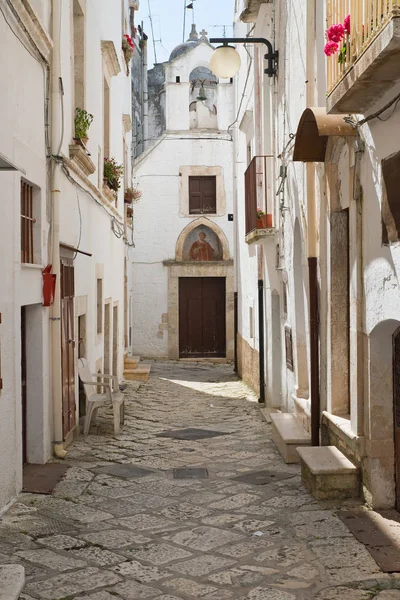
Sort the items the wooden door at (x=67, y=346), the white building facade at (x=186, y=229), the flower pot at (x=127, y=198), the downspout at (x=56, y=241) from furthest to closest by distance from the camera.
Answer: the white building facade at (x=186, y=229), the flower pot at (x=127, y=198), the wooden door at (x=67, y=346), the downspout at (x=56, y=241)

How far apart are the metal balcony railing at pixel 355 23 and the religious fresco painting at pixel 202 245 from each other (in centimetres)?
1664

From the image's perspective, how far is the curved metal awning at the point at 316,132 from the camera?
6672mm

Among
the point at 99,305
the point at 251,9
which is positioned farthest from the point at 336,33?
the point at 99,305

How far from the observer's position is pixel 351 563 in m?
5.22

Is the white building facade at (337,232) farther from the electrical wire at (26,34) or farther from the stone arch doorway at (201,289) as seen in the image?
the stone arch doorway at (201,289)

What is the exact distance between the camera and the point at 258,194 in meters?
12.6

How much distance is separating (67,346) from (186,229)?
45.9 ft

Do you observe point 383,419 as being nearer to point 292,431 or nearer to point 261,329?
point 292,431

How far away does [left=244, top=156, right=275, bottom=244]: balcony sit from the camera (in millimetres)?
12023

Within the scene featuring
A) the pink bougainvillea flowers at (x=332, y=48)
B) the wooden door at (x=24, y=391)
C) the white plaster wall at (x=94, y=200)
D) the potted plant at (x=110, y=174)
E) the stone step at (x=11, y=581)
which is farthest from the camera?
the potted plant at (x=110, y=174)

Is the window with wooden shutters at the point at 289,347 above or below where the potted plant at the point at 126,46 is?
below

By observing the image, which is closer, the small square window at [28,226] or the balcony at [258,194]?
the small square window at [28,226]

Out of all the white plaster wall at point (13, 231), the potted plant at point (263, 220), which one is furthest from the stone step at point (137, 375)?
the white plaster wall at point (13, 231)

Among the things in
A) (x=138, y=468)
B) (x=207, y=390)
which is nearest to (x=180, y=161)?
(x=207, y=390)
